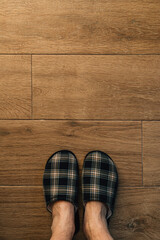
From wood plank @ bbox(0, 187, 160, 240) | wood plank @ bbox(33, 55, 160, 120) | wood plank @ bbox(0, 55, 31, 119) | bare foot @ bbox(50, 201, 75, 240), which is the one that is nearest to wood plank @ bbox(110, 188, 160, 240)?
wood plank @ bbox(0, 187, 160, 240)

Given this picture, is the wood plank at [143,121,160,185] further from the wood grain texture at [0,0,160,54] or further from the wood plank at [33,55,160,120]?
the wood grain texture at [0,0,160,54]

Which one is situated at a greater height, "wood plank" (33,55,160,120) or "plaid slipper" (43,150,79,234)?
"wood plank" (33,55,160,120)

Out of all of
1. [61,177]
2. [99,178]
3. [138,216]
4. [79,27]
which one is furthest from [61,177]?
[79,27]

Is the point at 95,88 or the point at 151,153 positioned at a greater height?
the point at 95,88

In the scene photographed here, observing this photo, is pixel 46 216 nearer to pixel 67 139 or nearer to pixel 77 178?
pixel 77 178

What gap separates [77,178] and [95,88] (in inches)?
14.8

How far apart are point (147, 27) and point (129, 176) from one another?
0.62m

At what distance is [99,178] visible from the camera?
1061 millimetres

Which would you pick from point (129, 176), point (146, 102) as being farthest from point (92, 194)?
point (146, 102)

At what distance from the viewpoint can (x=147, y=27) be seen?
1.06 metres

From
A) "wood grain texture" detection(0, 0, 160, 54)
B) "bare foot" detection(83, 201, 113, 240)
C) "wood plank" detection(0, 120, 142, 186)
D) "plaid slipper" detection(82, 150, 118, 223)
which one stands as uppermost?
"wood grain texture" detection(0, 0, 160, 54)

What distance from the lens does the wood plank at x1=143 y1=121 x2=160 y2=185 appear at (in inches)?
41.1

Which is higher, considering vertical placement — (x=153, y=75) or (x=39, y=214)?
(x=153, y=75)

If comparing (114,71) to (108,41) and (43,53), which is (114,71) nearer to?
(108,41)
